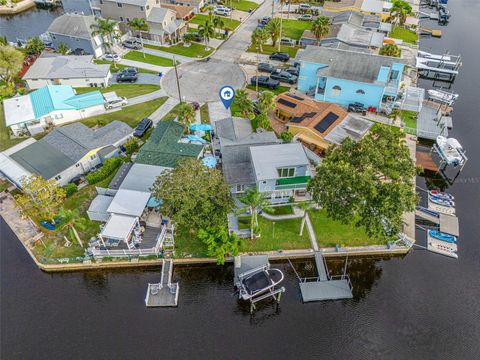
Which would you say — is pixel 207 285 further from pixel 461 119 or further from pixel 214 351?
pixel 461 119

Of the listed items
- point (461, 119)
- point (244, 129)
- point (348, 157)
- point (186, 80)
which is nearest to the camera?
point (348, 157)

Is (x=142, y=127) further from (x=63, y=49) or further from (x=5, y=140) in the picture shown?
(x=63, y=49)

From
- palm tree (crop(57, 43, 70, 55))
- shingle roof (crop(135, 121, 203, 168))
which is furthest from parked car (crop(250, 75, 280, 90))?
palm tree (crop(57, 43, 70, 55))

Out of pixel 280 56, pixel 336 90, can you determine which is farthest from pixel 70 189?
pixel 280 56

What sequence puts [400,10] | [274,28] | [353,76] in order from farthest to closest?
[400,10] < [274,28] < [353,76]

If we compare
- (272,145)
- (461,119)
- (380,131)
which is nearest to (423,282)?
(380,131)

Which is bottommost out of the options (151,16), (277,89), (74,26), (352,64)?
(277,89)

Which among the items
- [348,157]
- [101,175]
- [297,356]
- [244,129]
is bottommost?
Result: [297,356]


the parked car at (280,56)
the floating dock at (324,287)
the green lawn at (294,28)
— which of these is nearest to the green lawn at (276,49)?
the parked car at (280,56)
